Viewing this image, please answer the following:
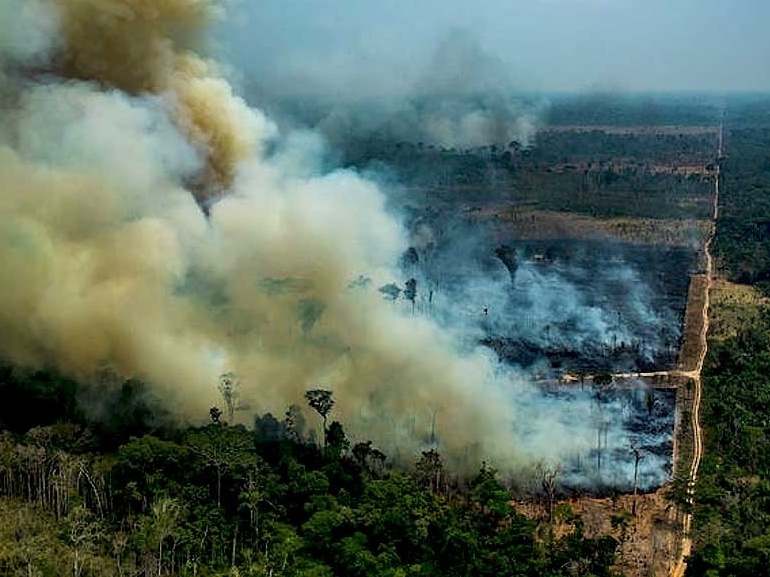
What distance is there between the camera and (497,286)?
5547 centimetres

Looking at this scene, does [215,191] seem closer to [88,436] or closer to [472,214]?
[88,436]

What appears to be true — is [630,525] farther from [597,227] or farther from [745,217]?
[745,217]

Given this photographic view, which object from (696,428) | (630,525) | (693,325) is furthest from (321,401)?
(693,325)

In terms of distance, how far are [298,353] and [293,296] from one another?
12.7 ft

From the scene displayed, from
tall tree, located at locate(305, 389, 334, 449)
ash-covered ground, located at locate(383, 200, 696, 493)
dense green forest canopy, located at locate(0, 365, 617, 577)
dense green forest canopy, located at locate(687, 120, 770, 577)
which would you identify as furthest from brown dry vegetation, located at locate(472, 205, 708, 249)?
dense green forest canopy, located at locate(0, 365, 617, 577)

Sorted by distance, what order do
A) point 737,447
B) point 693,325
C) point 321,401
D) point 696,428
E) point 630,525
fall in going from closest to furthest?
point 630,525, point 321,401, point 737,447, point 696,428, point 693,325

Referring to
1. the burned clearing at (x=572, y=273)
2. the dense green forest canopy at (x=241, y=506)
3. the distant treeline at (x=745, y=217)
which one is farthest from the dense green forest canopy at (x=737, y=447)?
the dense green forest canopy at (x=241, y=506)

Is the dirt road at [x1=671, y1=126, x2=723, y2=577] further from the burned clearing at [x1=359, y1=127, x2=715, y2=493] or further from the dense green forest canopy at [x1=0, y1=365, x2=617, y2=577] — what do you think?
the dense green forest canopy at [x1=0, y1=365, x2=617, y2=577]

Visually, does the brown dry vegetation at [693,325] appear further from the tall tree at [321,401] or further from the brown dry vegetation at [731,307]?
the tall tree at [321,401]

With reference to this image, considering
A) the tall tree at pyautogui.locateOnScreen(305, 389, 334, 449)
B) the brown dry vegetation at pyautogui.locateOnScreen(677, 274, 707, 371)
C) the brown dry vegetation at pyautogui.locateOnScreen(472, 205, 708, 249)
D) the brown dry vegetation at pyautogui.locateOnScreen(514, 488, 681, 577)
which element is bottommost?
the brown dry vegetation at pyautogui.locateOnScreen(514, 488, 681, 577)

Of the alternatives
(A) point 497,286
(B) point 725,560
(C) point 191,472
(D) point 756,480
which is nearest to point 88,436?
(C) point 191,472

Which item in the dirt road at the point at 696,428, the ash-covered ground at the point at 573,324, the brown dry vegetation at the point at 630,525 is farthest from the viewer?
the ash-covered ground at the point at 573,324

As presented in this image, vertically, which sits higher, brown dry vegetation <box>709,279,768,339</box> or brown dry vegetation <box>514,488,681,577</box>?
brown dry vegetation <box>709,279,768,339</box>

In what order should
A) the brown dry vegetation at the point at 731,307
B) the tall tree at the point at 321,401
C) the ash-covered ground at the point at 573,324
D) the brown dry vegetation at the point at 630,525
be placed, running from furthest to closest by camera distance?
1. the brown dry vegetation at the point at 731,307
2. the ash-covered ground at the point at 573,324
3. the tall tree at the point at 321,401
4. the brown dry vegetation at the point at 630,525
